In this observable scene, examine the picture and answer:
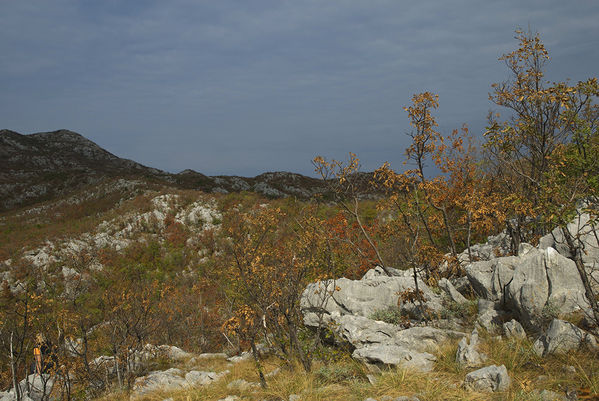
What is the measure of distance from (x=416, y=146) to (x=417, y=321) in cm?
625

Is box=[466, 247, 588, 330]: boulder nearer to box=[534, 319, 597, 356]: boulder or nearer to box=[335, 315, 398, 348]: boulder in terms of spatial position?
box=[534, 319, 597, 356]: boulder

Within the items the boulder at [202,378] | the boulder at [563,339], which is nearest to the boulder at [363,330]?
the boulder at [563,339]

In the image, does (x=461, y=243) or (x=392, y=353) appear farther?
(x=461, y=243)

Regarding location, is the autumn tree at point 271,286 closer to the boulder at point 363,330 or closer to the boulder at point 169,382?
the boulder at point 363,330

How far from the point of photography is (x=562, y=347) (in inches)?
244

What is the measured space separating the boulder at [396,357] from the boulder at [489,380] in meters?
0.94

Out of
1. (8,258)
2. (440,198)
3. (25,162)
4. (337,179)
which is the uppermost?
(25,162)

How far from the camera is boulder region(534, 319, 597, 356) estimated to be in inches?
241

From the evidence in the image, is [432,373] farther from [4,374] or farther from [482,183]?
[4,374]

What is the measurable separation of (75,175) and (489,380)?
78.2 m

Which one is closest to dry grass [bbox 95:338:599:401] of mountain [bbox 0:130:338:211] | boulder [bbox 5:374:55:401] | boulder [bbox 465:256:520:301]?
boulder [bbox 465:256:520:301]

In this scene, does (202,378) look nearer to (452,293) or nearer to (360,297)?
(360,297)

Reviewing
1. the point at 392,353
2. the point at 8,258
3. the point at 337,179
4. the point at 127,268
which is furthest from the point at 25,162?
the point at 392,353

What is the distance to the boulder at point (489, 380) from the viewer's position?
5716 mm
